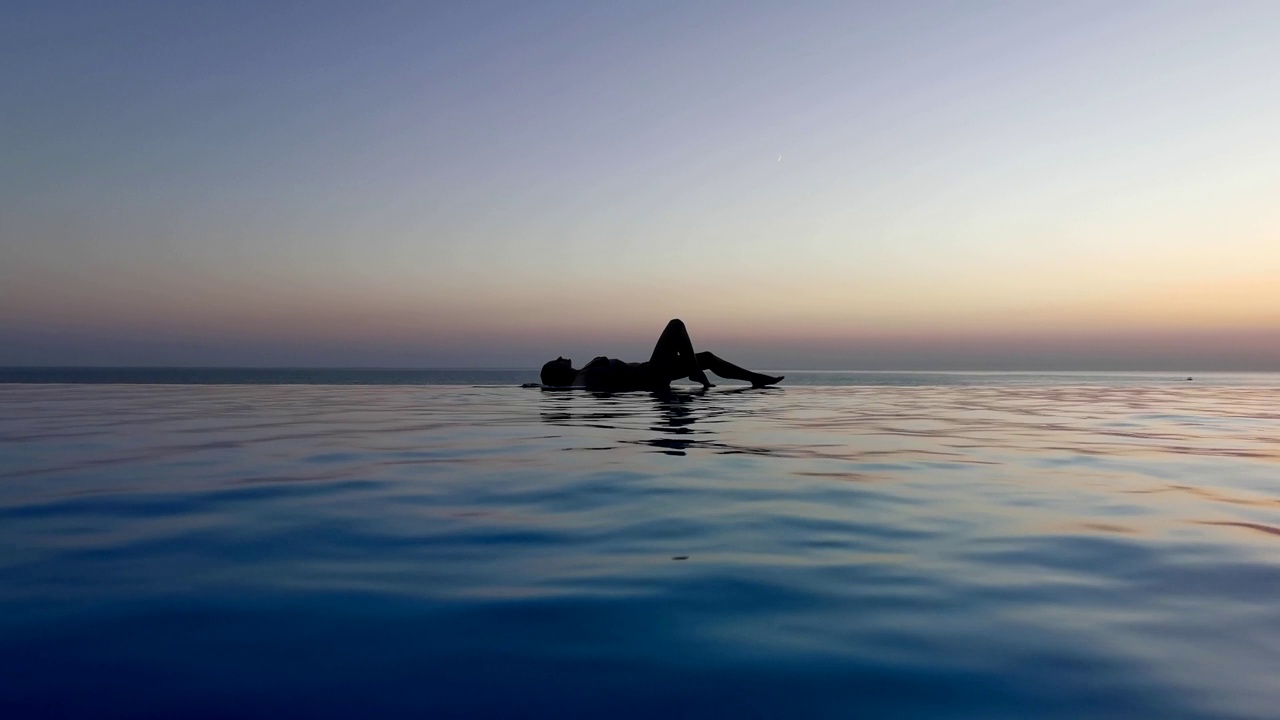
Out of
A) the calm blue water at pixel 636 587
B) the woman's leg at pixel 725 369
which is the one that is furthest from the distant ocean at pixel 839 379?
the calm blue water at pixel 636 587

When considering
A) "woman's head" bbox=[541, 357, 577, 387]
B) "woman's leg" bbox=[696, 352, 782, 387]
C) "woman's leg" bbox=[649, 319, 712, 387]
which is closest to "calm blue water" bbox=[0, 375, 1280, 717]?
"woman's leg" bbox=[649, 319, 712, 387]

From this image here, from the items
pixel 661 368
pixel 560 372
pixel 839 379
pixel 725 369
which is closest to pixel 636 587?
pixel 661 368

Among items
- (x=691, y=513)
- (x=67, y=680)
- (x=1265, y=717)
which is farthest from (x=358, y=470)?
(x=1265, y=717)

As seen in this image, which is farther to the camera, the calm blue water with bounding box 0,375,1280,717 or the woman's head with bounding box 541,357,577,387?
the woman's head with bounding box 541,357,577,387

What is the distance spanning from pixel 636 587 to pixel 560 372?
814 inches

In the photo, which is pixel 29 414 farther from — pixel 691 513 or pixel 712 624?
pixel 712 624

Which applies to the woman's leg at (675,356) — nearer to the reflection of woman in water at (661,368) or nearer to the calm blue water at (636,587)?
the reflection of woman in water at (661,368)

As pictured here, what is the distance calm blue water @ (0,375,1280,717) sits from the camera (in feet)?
6.81

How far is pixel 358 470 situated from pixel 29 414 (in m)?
10.2

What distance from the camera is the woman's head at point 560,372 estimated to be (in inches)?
920

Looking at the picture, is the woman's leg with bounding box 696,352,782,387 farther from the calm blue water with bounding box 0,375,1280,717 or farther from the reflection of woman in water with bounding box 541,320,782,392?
the calm blue water with bounding box 0,375,1280,717

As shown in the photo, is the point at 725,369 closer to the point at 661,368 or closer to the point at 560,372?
the point at 661,368

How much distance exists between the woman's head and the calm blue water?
1626 cm

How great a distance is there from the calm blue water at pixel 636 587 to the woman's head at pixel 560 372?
16.3 metres
